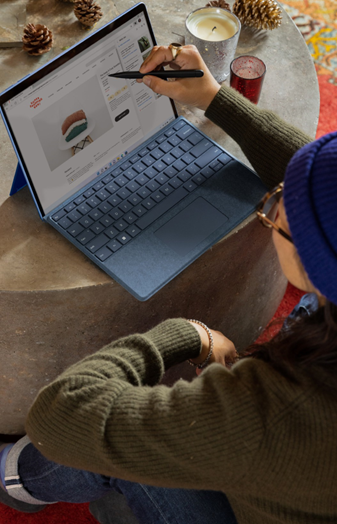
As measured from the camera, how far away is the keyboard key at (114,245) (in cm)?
102

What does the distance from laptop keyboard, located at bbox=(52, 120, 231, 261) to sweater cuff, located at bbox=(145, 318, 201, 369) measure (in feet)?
0.53

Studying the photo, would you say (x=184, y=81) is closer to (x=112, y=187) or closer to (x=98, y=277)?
(x=112, y=187)

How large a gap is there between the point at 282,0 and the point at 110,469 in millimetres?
2240

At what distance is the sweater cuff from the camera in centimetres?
98

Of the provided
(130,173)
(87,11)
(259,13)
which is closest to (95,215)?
(130,173)

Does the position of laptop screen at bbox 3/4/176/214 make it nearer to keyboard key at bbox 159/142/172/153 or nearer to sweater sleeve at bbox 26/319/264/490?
keyboard key at bbox 159/142/172/153

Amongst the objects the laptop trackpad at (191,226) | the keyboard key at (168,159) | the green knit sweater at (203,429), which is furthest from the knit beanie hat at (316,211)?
the keyboard key at (168,159)

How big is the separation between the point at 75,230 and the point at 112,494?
0.56 meters

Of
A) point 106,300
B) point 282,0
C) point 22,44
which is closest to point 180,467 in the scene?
point 106,300

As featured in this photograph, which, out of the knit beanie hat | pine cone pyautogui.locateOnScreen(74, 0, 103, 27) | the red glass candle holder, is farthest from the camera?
pine cone pyautogui.locateOnScreen(74, 0, 103, 27)

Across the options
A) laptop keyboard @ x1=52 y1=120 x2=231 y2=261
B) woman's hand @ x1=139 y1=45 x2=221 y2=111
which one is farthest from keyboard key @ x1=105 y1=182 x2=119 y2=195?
woman's hand @ x1=139 y1=45 x2=221 y2=111

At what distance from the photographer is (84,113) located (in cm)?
105

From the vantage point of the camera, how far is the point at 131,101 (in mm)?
1104

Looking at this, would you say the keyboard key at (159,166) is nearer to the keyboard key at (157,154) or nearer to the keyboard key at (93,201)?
the keyboard key at (157,154)
